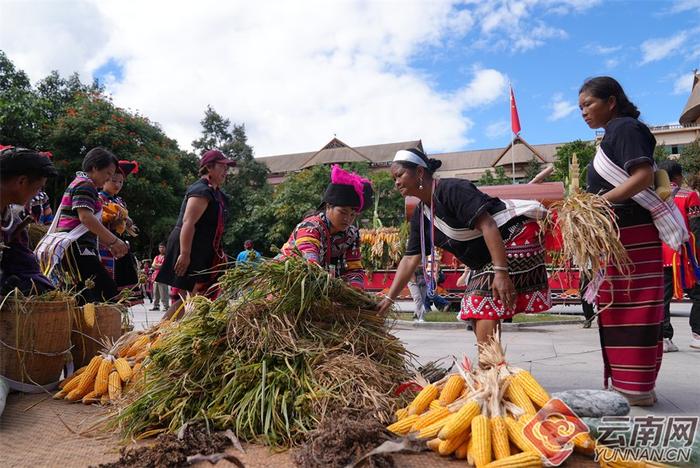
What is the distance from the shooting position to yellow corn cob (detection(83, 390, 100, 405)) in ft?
→ 11.0

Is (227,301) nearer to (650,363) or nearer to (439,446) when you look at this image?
(439,446)

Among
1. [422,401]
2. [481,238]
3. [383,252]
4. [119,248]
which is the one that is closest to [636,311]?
[481,238]

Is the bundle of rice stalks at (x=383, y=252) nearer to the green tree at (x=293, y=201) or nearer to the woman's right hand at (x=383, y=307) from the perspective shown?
the woman's right hand at (x=383, y=307)

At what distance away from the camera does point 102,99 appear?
88.7 feet

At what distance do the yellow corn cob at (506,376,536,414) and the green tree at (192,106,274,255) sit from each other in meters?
33.2

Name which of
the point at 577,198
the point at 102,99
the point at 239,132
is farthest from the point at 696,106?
the point at 577,198

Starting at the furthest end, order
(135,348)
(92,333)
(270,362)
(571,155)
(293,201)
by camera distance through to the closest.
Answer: (293,201), (571,155), (92,333), (135,348), (270,362)

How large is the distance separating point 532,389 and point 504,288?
0.88 meters

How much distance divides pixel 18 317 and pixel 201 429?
182 centimetres

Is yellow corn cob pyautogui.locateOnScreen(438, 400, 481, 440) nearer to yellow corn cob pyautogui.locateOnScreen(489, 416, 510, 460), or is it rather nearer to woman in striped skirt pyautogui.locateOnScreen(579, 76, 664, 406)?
yellow corn cob pyautogui.locateOnScreen(489, 416, 510, 460)

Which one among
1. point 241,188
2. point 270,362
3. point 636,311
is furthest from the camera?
point 241,188

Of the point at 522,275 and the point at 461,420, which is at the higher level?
the point at 522,275

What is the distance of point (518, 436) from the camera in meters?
2.01

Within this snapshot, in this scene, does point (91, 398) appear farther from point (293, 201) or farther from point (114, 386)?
point (293, 201)
